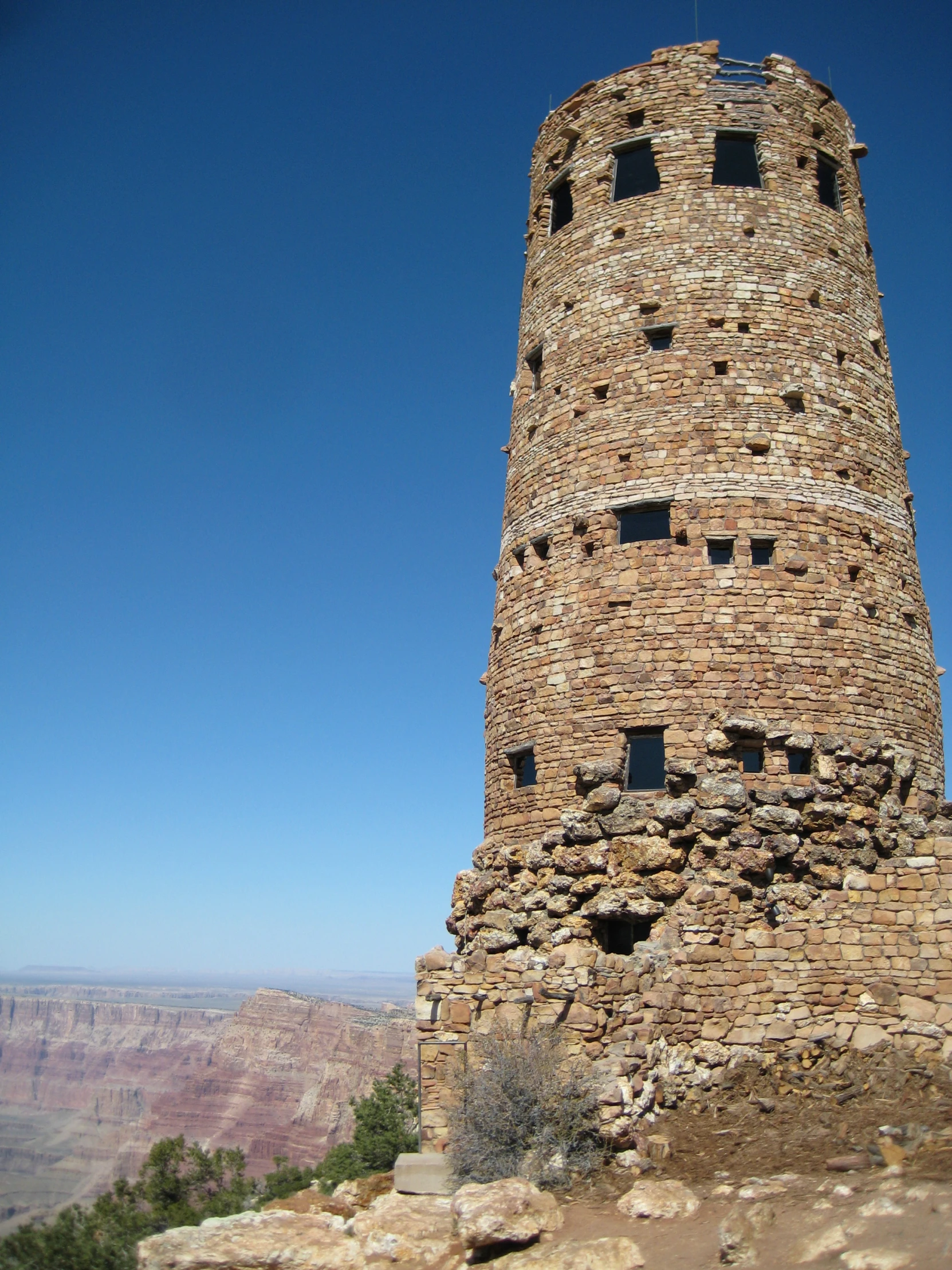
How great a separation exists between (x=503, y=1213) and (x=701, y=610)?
8.85m

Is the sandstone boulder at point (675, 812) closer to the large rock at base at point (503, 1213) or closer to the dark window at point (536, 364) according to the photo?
the large rock at base at point (503, 1213)

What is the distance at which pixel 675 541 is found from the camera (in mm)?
15641

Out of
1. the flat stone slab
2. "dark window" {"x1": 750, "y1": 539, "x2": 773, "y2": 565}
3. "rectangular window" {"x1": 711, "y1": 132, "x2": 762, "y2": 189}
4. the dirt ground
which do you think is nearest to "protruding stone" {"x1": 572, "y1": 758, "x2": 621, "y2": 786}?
"dark window" {"x1": 750, "y1": 539, "x2": 773, "y2": 565}

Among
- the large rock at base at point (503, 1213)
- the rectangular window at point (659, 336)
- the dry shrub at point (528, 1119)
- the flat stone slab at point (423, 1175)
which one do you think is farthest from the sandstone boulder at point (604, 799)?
the rectangular window at point (659, 336)

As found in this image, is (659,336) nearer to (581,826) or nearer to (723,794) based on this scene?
(723,794)

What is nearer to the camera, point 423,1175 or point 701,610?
point 423,1175

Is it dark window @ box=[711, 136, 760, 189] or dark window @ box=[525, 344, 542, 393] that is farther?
dark window @ box=[525, 344, 542, 393]

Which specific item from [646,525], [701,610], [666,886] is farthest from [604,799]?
[646,525]

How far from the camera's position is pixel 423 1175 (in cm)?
1190

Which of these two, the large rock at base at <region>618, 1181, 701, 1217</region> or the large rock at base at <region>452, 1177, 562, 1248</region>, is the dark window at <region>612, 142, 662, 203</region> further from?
the large rock at base at <region>452, 1177, 562, 1248</region>

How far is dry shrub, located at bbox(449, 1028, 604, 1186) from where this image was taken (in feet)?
35.8

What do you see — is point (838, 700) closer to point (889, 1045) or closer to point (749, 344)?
point (889, 1045)

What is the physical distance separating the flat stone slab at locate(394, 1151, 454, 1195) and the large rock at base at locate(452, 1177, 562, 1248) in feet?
7.08

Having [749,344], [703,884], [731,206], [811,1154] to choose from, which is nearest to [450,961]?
[703,884]
